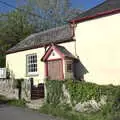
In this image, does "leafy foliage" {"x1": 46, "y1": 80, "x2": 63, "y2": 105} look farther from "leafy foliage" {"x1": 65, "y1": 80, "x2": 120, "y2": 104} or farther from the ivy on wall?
"leafy foliage" {"x1": 65, "y1": 80, "x2": 120, "y2": 104}

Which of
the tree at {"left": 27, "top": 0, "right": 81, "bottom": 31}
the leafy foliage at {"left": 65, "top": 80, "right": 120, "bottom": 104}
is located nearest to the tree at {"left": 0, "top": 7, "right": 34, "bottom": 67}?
the tree at {"left": 27, "top": 0, "right": 81, "bottom": 31}

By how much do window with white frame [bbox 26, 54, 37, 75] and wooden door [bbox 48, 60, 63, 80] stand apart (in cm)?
315

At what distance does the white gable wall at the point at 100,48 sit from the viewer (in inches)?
643

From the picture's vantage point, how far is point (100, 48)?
1705 cm

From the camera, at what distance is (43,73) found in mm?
21250

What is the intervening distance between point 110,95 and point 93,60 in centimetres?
457

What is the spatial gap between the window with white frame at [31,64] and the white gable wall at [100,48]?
534 cm

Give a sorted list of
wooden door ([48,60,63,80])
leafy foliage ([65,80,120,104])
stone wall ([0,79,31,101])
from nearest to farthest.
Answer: leafy foliage ([65,80,120,104]), stone wall ([0,79,31,101]), wooden door ([48,60,63,80])

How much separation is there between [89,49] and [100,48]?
834 millimetres

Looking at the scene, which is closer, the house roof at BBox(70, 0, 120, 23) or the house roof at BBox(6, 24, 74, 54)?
the house roof at BBox(70, 0, 120, 23)

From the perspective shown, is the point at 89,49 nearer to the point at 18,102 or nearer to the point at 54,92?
the point at 54,92

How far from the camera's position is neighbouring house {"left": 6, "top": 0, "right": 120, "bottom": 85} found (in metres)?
16.5

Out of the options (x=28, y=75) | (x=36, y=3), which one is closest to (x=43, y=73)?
(x=28, y=75)

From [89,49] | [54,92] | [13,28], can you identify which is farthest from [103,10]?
[13,28]
